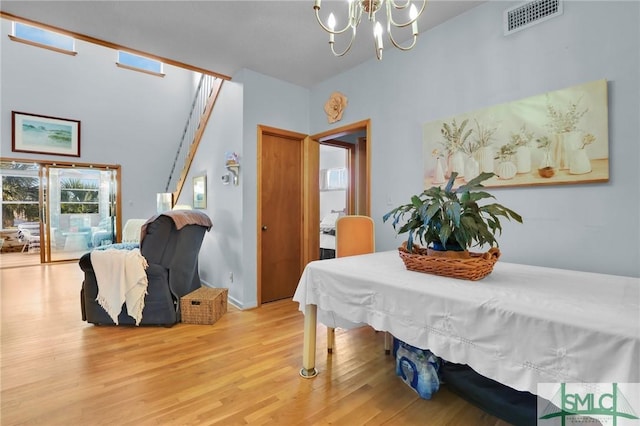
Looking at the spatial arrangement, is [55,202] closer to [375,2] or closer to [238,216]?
[238,216]

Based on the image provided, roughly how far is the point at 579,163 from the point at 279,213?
9.28 feet

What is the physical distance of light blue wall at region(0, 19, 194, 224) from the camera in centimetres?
543

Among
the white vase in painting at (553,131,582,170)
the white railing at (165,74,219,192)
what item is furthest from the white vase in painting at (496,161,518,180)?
the white railing at (165,74,219,192)

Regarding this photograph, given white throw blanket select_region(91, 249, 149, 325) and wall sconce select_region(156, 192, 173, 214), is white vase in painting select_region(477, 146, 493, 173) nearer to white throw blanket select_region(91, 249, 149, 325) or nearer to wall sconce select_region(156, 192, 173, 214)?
white throw blanket select_region(91, 249, 149, 325)

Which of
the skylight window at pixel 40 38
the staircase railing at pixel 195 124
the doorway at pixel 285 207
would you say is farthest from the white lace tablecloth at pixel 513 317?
the skylight window at pixel 40 38

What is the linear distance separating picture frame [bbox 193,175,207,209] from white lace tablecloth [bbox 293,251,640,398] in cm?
304

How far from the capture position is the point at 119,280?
2.71 meters

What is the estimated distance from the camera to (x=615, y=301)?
108 centimetres

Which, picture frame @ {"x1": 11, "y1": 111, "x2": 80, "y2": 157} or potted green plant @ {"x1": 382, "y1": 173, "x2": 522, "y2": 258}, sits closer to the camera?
potted green plant @ {"x1": 382, "y1": 173, "x2": 522, "y2": 258}

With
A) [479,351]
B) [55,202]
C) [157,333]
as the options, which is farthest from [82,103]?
[479,351]

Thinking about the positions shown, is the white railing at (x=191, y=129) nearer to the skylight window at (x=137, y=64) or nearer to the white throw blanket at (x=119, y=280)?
the skylight window at (x=137, y=64)

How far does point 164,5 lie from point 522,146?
2826 millimetres

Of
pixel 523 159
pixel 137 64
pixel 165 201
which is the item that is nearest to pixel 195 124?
pixel 165 201

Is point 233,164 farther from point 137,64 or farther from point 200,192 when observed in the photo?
point 137,64
